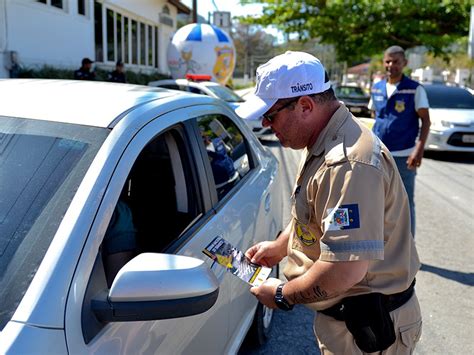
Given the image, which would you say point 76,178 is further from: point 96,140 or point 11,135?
point 11,135

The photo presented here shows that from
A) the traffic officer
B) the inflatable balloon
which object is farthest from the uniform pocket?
the inflatable balloon

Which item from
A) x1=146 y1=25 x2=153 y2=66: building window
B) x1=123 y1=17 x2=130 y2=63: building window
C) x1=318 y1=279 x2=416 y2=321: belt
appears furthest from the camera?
x1=146 y1=25 x2=153 y2=66: building window

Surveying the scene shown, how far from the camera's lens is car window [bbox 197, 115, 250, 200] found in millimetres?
2727

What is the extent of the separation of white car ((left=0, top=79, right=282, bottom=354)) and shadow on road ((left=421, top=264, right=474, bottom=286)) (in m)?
2.38

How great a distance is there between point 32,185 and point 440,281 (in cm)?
369

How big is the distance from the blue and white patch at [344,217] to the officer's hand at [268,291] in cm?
38

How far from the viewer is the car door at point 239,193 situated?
240 cm

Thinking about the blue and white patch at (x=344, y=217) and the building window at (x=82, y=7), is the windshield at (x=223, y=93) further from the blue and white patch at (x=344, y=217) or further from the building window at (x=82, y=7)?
the blue and white patch at (x=344, y=217)

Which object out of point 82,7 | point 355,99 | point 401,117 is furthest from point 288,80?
point 355,99

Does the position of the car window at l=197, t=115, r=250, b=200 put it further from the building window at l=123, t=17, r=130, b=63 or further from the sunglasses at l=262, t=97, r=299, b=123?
the building window at l=123, t=17, r=130, b=63

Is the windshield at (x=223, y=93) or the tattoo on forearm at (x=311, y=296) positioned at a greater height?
the windshield at (x=223, y=93)

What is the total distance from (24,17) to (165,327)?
33.0ft

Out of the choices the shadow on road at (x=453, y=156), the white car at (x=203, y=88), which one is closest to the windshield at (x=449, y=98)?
the shadow on road at (x=453, y=156)

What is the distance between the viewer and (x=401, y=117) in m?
4.60
